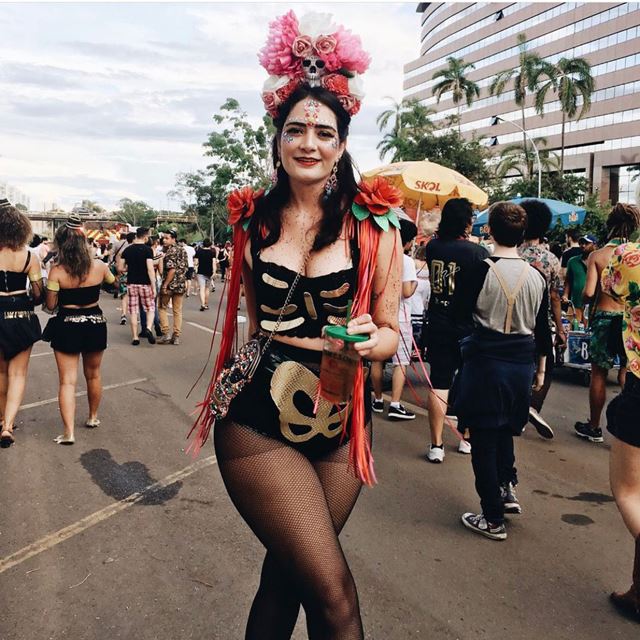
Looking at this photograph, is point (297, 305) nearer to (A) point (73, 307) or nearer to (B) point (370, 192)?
(B) point (370, 192)

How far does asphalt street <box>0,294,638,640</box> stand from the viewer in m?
2.62

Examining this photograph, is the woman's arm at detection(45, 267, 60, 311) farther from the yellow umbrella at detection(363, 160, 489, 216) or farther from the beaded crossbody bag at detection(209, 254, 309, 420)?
the yellow umbrella at detection(363, 160, 489, 216)

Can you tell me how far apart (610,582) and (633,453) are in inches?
40.8

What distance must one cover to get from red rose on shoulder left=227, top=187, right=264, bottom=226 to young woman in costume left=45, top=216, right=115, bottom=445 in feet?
10.9

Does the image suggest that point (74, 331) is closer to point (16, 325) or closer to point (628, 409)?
point (16, 325)

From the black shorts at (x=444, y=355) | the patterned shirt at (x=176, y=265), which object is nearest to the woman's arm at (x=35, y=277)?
the black shorts at (x=444, y=355)

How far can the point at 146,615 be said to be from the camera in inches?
102

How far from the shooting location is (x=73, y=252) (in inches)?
190

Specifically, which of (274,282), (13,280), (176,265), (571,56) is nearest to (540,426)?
(274,282)

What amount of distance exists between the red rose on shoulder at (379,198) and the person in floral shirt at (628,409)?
125cm

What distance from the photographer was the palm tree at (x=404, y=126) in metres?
39.9

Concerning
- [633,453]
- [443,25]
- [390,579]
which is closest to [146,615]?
[390,579]

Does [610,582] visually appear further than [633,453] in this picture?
Yes

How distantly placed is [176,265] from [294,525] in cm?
888
